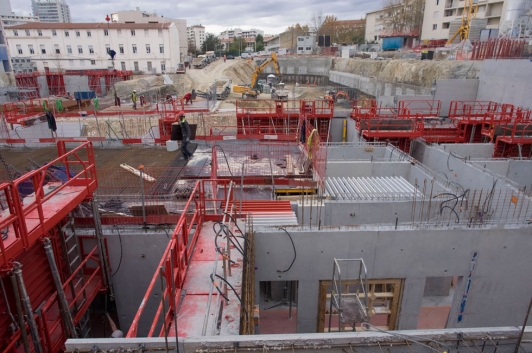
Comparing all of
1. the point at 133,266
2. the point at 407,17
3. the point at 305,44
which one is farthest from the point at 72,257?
the point at 305,44

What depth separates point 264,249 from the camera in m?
8.46

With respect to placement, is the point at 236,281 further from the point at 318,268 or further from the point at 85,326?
the point at 85,326

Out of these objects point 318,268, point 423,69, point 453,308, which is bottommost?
point 453,308

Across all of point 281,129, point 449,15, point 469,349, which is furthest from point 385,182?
point 449,15

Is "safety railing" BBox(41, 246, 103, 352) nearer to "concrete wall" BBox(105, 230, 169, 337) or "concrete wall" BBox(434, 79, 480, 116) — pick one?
"concrete wall" BBox(105, 230, 169, 337)

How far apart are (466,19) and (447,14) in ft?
26.0

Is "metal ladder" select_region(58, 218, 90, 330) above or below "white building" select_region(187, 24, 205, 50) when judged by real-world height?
below

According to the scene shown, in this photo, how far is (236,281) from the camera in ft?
20.9

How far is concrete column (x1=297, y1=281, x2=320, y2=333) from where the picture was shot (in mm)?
8836

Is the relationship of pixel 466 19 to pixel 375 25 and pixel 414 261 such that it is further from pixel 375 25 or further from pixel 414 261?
pixel 414 261

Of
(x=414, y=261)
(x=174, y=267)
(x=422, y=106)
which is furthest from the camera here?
(x=422, y=106)

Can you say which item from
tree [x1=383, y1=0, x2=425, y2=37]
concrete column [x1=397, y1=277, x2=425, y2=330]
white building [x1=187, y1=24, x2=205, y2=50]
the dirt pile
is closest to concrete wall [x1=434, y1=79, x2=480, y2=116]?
the dirt pile

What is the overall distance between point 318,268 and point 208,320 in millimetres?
3957

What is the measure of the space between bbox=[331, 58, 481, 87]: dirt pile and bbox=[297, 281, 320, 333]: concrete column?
95.8 ft
